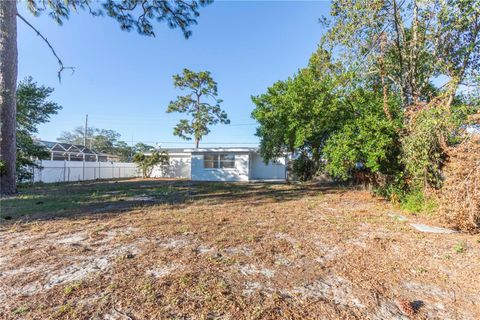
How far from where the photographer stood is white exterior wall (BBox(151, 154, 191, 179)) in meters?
23.1

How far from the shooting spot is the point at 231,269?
2904 millimetres

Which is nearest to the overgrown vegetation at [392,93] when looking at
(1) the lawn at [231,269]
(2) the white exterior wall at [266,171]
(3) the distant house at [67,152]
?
(1) the lawn at [231,269]

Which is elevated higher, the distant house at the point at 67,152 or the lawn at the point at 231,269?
the distant house at the point at 67,152

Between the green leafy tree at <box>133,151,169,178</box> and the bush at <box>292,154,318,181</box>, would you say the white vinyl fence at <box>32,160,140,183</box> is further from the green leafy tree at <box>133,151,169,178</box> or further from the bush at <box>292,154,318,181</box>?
the bush at <box>292,154,318,181</box>

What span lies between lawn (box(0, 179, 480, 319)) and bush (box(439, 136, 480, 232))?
1.14 ft

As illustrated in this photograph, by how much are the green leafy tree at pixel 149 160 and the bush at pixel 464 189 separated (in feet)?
66.3

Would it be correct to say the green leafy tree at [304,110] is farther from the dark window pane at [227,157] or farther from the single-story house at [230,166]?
the dark window pane at [227,157]

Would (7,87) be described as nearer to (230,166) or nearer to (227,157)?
(227,157)

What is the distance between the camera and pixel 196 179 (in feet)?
60.8

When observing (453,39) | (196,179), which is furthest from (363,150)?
(196,179)

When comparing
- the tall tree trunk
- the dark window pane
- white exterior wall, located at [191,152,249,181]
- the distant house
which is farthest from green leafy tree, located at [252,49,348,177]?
the distant house

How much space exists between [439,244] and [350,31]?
6.45 m

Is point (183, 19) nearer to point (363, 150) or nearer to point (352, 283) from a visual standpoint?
point (363, 150)

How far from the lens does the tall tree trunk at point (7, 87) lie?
830cm
